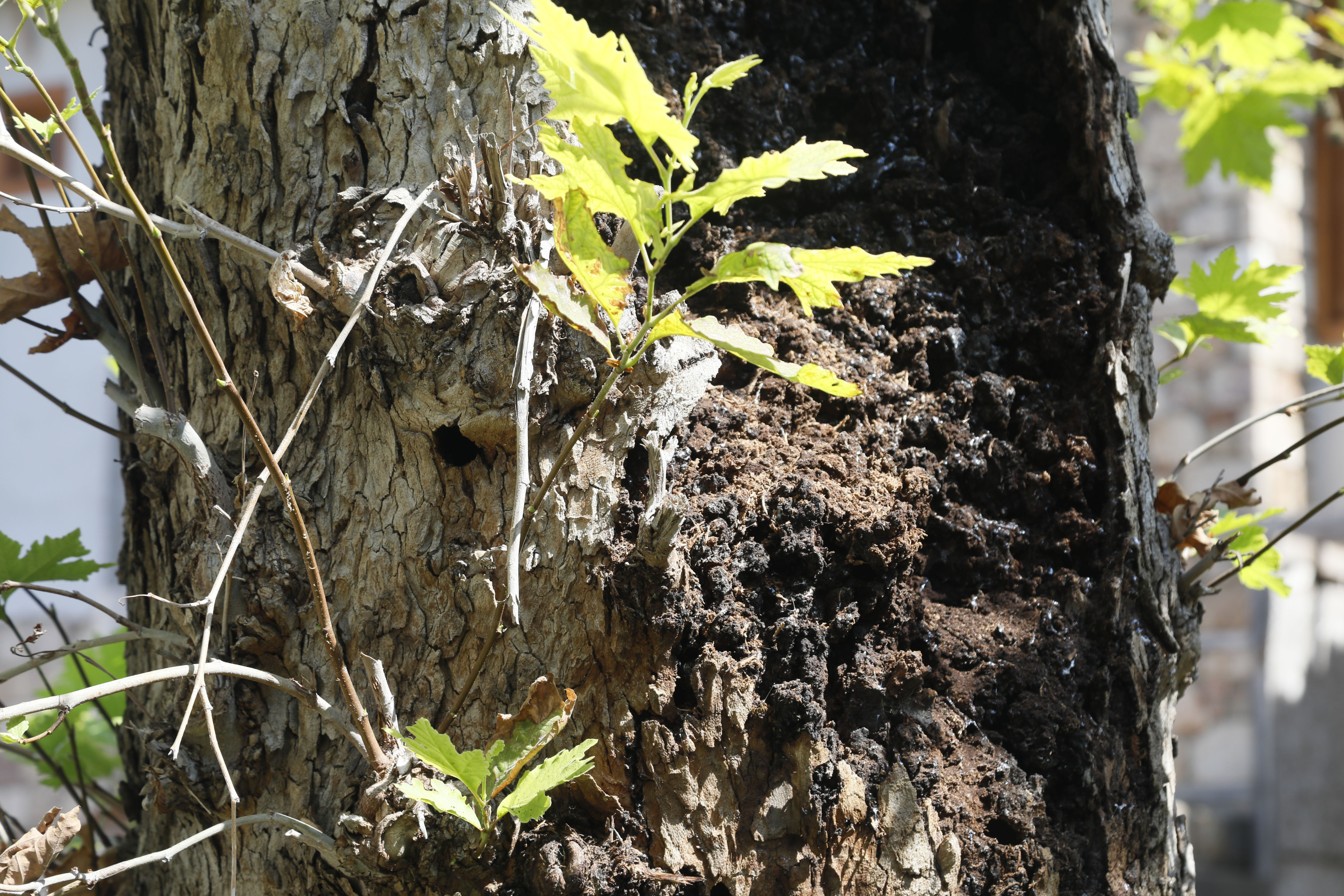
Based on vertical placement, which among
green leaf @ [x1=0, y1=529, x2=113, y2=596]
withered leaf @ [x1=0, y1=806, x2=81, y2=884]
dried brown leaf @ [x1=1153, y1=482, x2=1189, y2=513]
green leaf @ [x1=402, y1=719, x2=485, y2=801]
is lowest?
withered leaf @ [x1=0, y1=806, x2=81, y2=884]

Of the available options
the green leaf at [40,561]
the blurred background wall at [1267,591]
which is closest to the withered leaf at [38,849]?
the green leaf at [40,561]

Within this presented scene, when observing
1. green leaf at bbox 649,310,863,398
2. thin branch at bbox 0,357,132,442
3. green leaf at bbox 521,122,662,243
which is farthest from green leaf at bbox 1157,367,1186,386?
thin branch at bbox 0,357,132,442

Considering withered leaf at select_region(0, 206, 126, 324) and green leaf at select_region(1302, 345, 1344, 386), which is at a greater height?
green leaf at select_region(1302, 345, 1344, 386)

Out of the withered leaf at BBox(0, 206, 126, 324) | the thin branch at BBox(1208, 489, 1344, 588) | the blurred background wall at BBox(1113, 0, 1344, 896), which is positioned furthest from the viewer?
the blurred background wall at BBox(1113, 0, 1344, 896)

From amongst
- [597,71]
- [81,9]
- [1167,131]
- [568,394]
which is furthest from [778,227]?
[81,9]

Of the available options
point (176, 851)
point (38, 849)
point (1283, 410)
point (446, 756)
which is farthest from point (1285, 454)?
point (38, 849)

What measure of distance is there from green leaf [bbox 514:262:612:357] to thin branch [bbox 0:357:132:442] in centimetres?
54

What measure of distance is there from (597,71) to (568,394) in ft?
1.15

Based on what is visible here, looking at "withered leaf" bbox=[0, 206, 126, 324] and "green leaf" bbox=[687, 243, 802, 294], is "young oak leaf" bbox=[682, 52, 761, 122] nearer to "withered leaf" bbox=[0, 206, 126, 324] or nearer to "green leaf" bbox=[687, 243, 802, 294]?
"green leaf" bbox=[687, 243, 802, 294]

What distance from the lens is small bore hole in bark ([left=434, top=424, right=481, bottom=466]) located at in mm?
863

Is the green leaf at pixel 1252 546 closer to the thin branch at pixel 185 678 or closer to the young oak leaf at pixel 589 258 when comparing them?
the young oak leaf at pixel 589 258

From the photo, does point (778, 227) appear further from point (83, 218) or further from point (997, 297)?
point (83, 218)

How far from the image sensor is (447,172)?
2.85 feet

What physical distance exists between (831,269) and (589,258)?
176 millimetres
